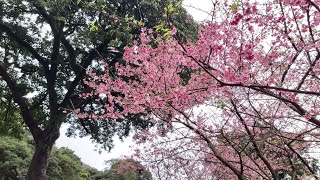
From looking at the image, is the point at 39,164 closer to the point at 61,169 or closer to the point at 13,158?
the point at 13,158

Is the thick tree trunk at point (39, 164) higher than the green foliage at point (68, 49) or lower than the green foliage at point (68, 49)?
lower

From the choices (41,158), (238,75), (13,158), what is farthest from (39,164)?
(238,75)

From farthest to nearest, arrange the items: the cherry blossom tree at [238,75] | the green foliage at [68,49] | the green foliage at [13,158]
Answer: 1. the green foliage at [13,158]
2. the green foliage at [68,49]
3. the cherry blossom tree at [238,75]

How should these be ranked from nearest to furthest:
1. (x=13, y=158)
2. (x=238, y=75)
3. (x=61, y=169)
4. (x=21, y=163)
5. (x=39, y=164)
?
(x=238, y=75), (x=39, y=164), (x=13, y=158), (x=21, y=163), (x=61, y=169)

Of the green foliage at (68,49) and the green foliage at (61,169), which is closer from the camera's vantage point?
the green foliage at (68,49)

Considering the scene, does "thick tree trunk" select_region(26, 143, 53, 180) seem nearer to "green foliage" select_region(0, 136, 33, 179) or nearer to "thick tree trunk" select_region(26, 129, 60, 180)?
"thick tree trunk" select_region(26, 129, 60, 180)

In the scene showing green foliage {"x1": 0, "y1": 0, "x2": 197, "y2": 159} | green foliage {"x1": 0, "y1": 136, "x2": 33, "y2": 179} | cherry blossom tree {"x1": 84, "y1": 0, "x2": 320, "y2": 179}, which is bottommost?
cherry blossom tree {"x1": 84, "y1": 0, "x2": 320, "y2": 179}

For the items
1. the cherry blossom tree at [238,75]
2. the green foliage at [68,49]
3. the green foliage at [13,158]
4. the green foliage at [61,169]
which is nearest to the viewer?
the cherry blossom tree at [238,75]

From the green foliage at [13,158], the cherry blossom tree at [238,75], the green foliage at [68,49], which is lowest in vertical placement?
the cherry blossom tree at [238,75]

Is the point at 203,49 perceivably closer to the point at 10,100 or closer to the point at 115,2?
the point at 115,2

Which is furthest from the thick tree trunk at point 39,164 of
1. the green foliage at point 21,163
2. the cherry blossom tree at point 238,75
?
the cherry blossom tree at point 238,75

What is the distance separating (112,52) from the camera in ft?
33.0

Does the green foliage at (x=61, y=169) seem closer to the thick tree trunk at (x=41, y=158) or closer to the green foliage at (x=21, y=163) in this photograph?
the green foliage at (x=21, y=163)

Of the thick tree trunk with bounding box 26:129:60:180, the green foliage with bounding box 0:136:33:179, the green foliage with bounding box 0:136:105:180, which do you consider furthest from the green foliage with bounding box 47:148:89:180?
the thick tree trunk with bounding box 26:129:60:180
